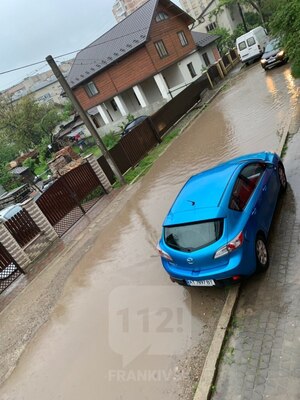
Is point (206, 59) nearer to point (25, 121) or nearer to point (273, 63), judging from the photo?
point (273, 63)

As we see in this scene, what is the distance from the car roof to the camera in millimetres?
5531

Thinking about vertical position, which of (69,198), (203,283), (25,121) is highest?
(25,121)

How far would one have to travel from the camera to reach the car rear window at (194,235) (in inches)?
209

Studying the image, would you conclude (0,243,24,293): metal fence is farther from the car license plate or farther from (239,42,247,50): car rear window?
(239,42,247,50): car rear window

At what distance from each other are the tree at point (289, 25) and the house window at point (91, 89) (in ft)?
76.7

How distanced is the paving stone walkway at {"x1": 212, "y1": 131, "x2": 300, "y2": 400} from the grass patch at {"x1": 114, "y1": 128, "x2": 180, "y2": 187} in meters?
8.93

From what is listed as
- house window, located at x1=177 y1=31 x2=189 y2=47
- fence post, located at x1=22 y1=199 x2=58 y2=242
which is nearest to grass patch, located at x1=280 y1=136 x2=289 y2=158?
fence post, located at x1=22 y1=199 x2=58 y2=242

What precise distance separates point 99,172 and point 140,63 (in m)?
18.4

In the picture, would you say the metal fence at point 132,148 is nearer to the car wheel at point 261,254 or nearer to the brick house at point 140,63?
the car wheel at point 261,254

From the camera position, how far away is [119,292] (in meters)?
7.05

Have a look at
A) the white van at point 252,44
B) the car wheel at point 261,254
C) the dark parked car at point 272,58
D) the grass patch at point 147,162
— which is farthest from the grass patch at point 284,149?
the white van at point 252,44

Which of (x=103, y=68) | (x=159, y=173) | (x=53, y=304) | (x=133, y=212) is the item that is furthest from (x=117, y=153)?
(x=103, y=68)

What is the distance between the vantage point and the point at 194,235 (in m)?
5.47

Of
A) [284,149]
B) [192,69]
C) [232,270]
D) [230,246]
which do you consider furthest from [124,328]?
[192,69]
